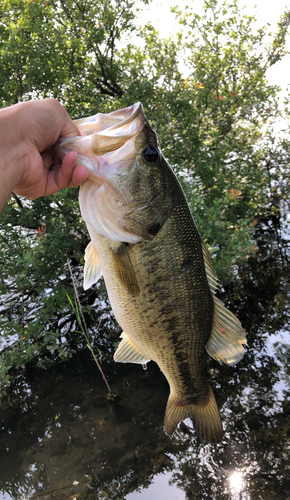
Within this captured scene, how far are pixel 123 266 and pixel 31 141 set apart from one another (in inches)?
29.1

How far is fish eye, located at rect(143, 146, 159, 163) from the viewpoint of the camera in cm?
149

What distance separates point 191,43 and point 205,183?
11.3 ft

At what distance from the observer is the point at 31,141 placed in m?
1.41

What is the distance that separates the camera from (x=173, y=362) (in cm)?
180

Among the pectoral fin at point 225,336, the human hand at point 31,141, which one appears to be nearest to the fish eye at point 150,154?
the human hand at point 31,141

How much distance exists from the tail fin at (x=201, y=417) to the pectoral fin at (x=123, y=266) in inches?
34.9

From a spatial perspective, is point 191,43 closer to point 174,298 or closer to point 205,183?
point 205,183

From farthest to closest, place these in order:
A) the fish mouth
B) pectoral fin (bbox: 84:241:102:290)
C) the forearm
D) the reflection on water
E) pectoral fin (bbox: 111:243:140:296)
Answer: the reflection on water
pectoral fin (bbox: 84:241:102:290)
pectoral fin (bbox: 111:243:140:296)
the fish mouth
the forearm

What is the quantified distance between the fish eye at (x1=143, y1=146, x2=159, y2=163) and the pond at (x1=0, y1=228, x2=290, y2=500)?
3.06m

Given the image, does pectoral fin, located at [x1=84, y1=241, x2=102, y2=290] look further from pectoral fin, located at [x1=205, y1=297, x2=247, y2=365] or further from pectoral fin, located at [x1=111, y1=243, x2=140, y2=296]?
pectoral fin, located at [x1=205, y1=297, x2=247, y2=365]

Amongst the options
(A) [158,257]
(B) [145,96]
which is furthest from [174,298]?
(B) [145,96]

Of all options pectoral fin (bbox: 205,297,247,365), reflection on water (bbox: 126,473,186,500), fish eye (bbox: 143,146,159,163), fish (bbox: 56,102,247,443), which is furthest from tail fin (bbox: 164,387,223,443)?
reflection on water (bbox: 126,473,186,500)

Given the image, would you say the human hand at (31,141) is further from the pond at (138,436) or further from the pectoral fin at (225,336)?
the pond at (138,436)

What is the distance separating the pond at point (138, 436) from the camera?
2.91 meters
